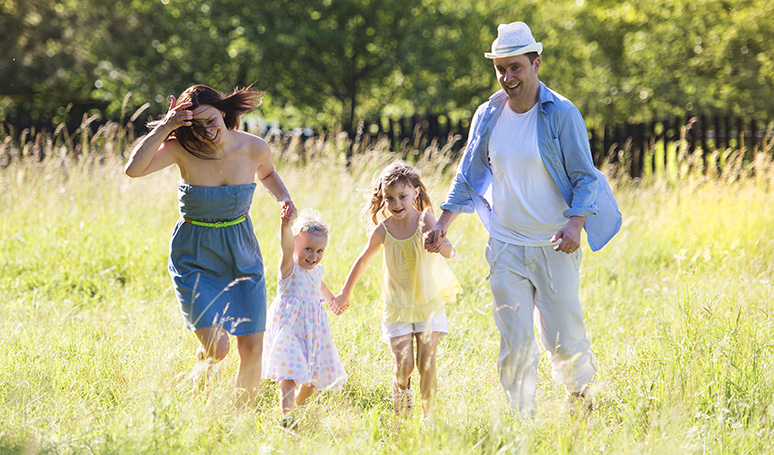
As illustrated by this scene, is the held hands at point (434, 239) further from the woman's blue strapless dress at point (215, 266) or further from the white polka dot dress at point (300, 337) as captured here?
the woman's blue strapless dress at point (215, 266)

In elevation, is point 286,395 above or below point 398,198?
below

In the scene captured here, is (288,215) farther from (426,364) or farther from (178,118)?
(426,364)

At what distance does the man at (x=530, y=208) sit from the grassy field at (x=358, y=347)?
257 mm

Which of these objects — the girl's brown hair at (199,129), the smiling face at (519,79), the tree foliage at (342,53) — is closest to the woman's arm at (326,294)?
the girl's brown hair at (199,129)

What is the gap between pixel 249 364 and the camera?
11.7 feet

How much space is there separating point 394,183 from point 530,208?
69 centimetres

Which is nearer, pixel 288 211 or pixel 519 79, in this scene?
pixel 519 79

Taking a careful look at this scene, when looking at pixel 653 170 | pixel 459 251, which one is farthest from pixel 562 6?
pixel 459 251

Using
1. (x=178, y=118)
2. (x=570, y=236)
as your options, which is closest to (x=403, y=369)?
(x=570, y=236)

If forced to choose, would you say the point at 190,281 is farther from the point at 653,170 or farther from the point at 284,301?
the point at 653,170

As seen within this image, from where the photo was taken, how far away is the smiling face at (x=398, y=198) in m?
3.68

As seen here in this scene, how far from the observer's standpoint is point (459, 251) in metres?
6.84

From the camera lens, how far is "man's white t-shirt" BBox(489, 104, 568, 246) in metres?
3.53

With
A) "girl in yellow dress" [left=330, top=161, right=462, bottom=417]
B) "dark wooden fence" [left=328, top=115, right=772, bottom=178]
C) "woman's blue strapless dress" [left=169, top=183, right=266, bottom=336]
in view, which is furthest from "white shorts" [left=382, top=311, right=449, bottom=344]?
"dark wooden fence" [left=328, top=115, right=772, bottom=178]
